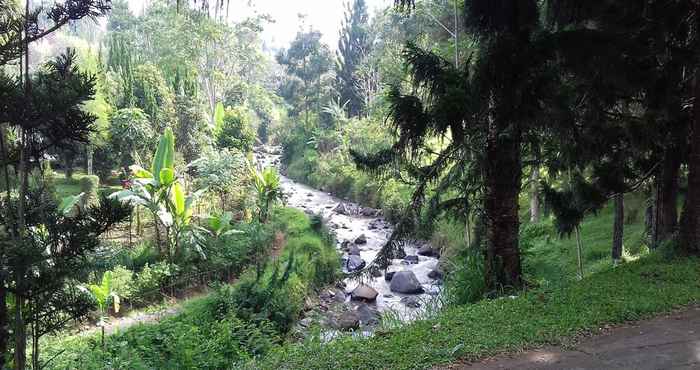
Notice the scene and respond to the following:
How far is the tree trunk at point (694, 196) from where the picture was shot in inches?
249

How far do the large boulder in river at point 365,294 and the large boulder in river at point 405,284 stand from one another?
709mm

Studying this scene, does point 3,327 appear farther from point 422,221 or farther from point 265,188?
point 265,188

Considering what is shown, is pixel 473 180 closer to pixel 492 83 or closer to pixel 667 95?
pixel 492 83

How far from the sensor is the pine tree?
130ft

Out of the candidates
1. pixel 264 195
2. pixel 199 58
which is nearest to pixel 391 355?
pixel 264 195

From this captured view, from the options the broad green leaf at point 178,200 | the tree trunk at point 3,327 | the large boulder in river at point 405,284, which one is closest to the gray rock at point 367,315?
the large boulder in river at point 405,284

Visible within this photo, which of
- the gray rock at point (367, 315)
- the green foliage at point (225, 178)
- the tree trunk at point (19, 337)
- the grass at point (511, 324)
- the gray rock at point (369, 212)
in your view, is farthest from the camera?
the gray rock at point (369, 212)

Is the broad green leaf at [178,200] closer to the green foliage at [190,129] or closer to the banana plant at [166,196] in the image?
the banana plant at [166,196]

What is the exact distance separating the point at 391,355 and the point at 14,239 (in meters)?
2.98

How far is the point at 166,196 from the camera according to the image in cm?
1188

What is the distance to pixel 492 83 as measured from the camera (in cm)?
570

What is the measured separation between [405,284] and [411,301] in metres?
1.08

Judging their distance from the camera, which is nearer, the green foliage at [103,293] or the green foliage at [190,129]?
the green foliage at [103,293]

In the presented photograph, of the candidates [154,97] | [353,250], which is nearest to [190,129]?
[154,97]
